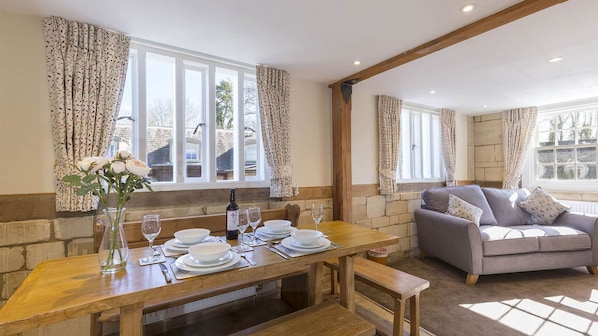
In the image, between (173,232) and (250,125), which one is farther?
(250,125)

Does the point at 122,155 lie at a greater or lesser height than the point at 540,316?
greater

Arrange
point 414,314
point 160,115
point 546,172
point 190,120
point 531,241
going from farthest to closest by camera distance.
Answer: point 546,172
point 531,241
point 190,120
point 160,115
point 414,314

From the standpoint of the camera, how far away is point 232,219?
62.4 inches

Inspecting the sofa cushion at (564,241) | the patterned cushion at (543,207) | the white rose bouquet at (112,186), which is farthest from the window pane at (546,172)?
the white rose bouquet at (112,186)

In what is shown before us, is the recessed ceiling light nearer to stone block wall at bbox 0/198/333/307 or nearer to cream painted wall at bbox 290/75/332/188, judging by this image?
cream painted wall at bbox 290/75/332/188

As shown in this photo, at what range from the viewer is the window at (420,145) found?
4.00 metres

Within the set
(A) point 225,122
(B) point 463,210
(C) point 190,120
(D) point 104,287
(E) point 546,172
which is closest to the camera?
(D) point 104,287

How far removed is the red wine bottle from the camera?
158 centimetres

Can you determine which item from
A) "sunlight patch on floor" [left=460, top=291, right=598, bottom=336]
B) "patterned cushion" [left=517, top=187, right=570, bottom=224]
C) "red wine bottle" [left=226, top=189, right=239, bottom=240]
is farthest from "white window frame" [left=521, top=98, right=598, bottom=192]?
"red wine bottle" [left=226, top=189, right=239, bottom=240]

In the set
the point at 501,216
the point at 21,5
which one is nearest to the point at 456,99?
the point at 501,216

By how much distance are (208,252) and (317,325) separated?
71 cm

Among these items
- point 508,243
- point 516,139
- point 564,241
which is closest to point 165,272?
point 508,243

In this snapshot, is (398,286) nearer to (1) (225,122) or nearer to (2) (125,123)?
(1) (225,122)

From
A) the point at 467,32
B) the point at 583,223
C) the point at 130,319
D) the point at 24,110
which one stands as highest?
the point at 467,32
